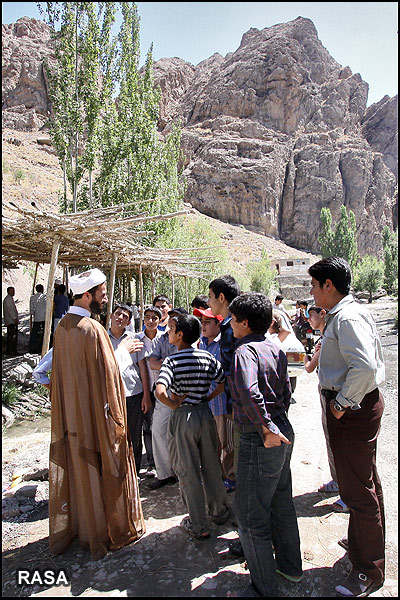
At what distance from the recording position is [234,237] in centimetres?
4916

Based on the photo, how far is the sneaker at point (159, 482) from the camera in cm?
315

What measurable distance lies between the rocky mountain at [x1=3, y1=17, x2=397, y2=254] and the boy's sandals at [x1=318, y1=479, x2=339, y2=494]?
5380 centimetres

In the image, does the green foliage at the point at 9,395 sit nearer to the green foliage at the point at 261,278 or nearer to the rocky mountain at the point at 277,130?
the green foliage at the point at 261,278

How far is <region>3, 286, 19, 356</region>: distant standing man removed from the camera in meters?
8.10

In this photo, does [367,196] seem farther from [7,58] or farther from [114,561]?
[114,561]

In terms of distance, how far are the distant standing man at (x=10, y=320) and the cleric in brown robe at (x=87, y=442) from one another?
21.9 feet

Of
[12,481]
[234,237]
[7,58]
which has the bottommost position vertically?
[12,481]

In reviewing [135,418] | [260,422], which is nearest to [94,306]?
[135,418]

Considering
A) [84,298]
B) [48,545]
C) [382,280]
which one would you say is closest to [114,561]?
[48,545]

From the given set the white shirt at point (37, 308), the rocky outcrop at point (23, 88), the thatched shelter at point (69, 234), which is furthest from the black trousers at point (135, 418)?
the rocky outcrop at point (23, 88)

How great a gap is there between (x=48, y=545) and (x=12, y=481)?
1339mm

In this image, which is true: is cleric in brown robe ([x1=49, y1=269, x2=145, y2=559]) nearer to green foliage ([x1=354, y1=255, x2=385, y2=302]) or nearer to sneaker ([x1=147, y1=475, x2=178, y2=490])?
sneaker ([x1=147, y1=475, x2=178, y2=490])

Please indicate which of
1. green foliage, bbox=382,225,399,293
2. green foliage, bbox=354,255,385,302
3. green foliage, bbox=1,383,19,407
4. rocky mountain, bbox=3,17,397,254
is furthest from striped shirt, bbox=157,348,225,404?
rocky mountain, bbox=3,17,397,254

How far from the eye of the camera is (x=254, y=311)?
6.64 feet
